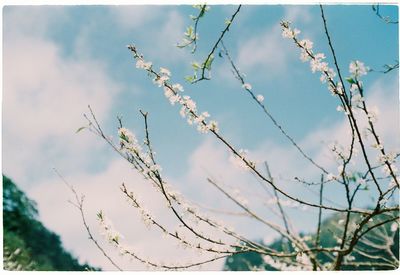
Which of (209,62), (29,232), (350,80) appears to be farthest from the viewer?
(29,232)

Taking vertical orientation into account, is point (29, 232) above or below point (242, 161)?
above

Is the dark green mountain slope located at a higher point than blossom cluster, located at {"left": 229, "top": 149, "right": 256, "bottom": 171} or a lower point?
higher

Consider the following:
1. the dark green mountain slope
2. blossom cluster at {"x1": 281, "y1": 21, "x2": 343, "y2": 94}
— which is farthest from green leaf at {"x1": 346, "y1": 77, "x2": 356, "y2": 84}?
the dark green mountain slope

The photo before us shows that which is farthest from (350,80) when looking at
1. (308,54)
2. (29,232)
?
(29,232)

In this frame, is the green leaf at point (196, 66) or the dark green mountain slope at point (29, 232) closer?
the green leaf at point (196, 66)

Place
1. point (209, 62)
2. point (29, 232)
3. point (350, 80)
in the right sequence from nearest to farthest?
1. point (350, 80)
2. point (209, 62)
3. point (29, 232)

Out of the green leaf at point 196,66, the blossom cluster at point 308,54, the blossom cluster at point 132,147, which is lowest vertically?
the blossom cluster at point 132,147

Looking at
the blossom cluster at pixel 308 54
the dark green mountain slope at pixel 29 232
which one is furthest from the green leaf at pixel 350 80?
the dark green mountain slope at pixel 29 232

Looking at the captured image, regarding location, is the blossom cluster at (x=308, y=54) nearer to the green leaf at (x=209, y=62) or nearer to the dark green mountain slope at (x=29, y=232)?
the green leaf at (x=209, y=62)

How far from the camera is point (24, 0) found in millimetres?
2285

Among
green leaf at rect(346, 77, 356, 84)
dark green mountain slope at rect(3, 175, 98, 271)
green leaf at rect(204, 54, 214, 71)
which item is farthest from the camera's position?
dark green mountain slope at rect(3, 175, 98, 271)

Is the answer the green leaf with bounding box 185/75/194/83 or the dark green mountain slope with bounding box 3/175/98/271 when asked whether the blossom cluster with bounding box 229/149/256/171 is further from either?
the dark green mountain slope with bounding box 3/175/98/271

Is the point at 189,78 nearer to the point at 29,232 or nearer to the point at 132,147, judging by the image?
the point at 132,147

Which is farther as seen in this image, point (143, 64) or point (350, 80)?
point (143, 64)
